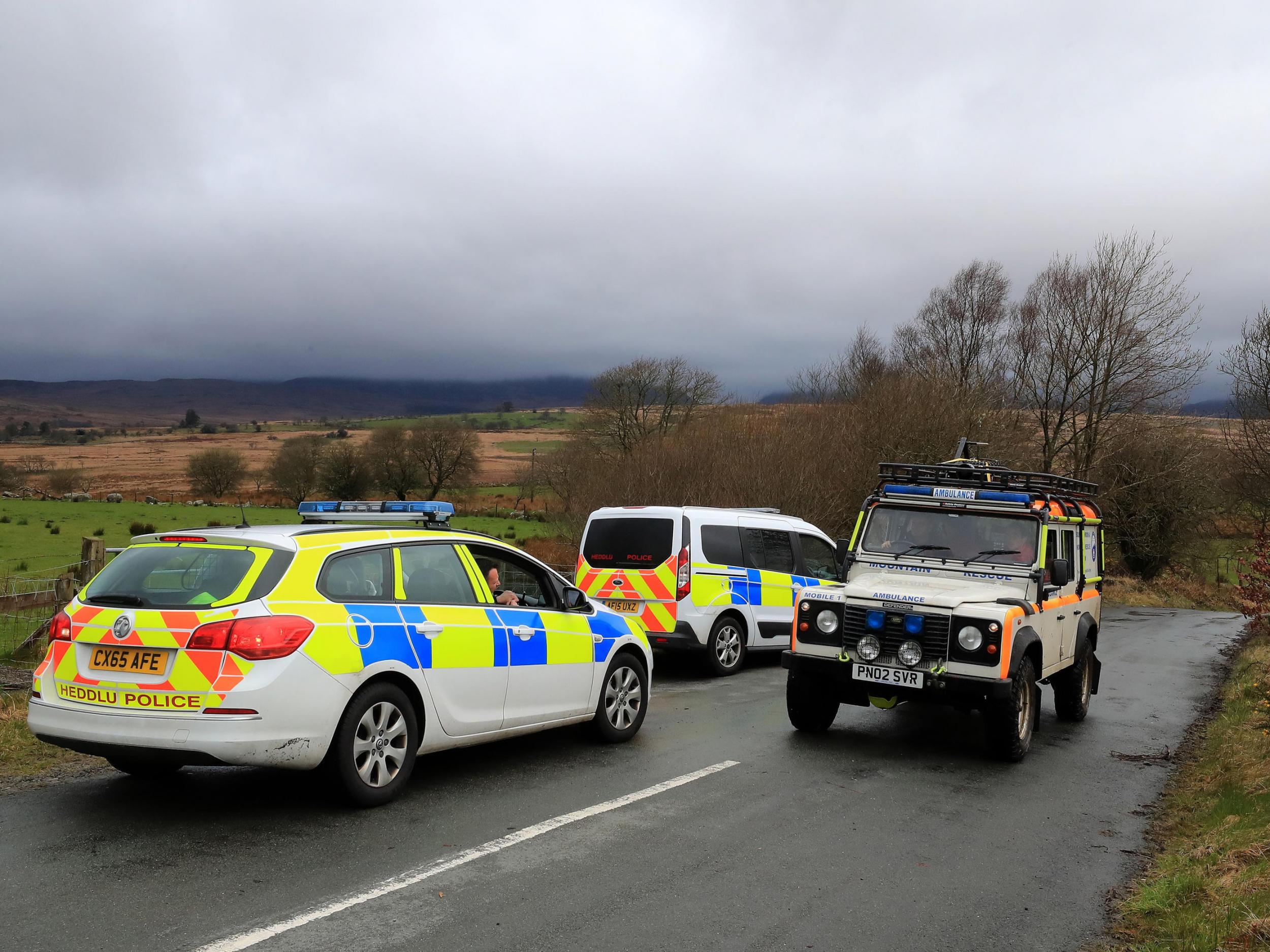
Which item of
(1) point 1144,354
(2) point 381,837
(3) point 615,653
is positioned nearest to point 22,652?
(3) point 615,653

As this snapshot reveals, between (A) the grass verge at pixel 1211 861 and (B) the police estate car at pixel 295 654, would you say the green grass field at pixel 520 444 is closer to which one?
(A) the grass verge at pixel 1211 861

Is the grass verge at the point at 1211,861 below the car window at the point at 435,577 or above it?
below

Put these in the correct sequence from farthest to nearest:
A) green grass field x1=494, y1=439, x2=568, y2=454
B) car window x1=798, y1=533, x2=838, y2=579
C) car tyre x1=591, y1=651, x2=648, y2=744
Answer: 1. green grass field x1=494, y1=439, x2=568, y2=454
2. car window x1=798, y1=533, x2=838, y2=579
3. car tyre x1=591, y1=651, x2=648, y2=744

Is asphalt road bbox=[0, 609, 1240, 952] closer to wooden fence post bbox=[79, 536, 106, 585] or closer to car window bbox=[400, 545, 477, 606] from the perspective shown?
car window bbox=[400, 545, 477, 606]

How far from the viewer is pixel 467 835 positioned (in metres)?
5.68

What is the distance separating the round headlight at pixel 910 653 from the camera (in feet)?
25.9

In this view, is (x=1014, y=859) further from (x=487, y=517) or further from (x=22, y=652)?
(x=487, y=517)

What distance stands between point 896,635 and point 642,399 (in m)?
55.6

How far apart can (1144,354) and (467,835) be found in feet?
130

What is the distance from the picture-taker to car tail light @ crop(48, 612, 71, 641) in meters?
5.86

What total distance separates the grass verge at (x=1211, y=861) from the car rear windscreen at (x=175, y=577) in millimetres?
4791

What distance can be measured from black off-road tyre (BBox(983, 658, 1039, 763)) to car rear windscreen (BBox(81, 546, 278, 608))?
5.46 metres

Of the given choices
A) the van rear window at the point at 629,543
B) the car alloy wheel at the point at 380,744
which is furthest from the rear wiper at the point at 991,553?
the car alloy wheel at the point at 380,744

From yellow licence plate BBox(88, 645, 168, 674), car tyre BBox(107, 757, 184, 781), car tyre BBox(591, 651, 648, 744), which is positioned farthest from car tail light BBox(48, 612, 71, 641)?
car tyre BBox(591, 651, 648, 744)
